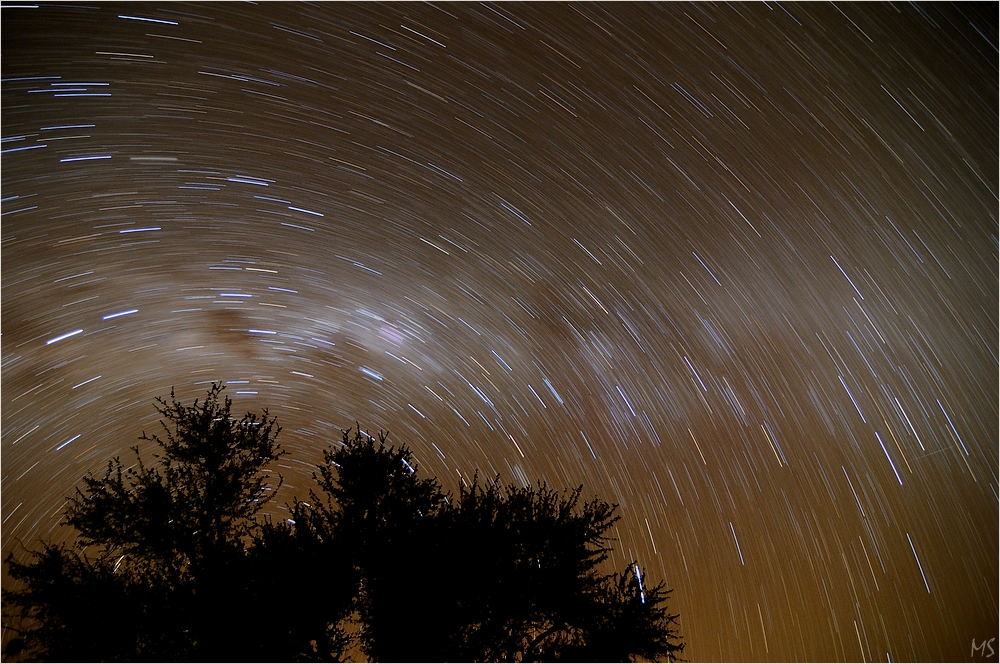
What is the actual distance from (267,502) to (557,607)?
6200 mm

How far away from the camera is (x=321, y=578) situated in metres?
7.65

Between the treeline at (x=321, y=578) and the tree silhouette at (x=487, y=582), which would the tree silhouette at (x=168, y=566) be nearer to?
the treeline at (x=321, y=578)

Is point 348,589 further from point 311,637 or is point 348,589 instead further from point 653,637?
point 653,637

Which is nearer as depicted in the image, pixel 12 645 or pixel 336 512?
pixel 12 645

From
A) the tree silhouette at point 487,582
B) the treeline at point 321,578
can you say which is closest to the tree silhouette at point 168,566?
the treeline at point 321,578

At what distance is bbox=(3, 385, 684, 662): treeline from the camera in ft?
24.0

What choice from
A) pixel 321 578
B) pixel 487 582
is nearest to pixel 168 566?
pixel 321 578

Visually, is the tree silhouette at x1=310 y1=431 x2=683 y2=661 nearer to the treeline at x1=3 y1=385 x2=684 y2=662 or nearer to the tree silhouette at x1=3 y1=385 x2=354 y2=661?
the treeline at x1=3 y1=385 x2=684 y2=662

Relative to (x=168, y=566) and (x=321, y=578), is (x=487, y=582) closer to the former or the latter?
(x=321, y=578)

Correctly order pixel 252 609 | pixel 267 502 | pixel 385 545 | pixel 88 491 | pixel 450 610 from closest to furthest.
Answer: pixel 252 609 → pixel 450 610 → pixel 385 545 → pixel 88 491 → pixel 267 502

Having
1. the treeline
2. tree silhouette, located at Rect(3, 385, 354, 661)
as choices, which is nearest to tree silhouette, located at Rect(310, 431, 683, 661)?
the treeline

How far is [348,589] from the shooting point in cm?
787

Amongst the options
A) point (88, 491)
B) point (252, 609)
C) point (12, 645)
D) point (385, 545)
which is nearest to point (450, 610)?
point (385, 545)

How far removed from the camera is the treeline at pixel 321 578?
7324 millimetres
